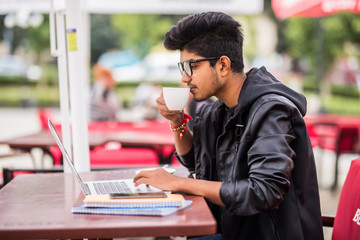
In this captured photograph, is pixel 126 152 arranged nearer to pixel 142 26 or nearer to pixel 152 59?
pixel 142 26

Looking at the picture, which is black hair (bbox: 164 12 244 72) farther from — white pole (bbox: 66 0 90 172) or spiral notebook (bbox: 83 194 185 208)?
white pole (bbox: 66 0 90 172)

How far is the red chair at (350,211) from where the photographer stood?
2.15 meters

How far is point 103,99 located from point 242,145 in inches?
224

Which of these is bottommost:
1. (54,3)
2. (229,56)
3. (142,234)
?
(142,234)

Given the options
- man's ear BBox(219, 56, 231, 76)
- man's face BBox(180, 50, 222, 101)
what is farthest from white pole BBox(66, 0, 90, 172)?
man's ear BBox(219, 56, 231, 76)

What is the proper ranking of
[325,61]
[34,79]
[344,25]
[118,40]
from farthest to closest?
[118,40] → [34,79] → [325,61] → [344,25]

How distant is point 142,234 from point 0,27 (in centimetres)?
2697

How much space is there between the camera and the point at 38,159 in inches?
347

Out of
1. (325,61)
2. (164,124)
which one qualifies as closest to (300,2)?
(164,124)

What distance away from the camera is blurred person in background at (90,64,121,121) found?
740cm

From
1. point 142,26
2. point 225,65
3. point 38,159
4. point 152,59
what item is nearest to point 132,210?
point 225,65

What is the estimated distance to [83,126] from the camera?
10.9 ft

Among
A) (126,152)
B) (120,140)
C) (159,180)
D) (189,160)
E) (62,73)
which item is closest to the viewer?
(159,180)

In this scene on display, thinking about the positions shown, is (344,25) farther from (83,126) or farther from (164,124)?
(83,126)
